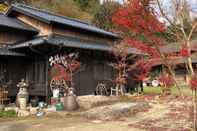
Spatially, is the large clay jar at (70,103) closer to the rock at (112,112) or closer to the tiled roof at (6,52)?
the rock at (112,112)

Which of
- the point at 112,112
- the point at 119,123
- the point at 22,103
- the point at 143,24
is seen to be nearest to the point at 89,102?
the point at 112,112

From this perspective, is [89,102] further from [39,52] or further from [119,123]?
[39,52]

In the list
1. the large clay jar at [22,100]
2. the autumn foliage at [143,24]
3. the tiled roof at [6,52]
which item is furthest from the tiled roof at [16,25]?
the autumn foliage at [143,24]

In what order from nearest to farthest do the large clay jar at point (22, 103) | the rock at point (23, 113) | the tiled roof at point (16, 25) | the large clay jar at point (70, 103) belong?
the rock at point (23, 113), the large clay jar at point (70, 103), the large clay jar at point (22, 103), the tiled roof at point (16, 25)

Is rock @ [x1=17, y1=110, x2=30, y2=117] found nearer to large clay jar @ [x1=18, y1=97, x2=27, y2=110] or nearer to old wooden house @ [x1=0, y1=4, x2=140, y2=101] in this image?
large clay jar @ [x1=18, y1=97, x2=27, y2=110]

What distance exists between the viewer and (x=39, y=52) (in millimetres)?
15688

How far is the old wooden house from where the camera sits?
15812 millimetres

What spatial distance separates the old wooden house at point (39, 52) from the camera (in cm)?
1581

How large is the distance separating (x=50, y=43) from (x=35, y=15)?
4644 millimetres

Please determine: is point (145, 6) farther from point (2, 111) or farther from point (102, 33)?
point (102, 33)

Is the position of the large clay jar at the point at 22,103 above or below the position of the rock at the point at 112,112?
above

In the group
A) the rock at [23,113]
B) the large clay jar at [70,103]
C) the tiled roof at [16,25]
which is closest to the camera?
the rock at [23,113]

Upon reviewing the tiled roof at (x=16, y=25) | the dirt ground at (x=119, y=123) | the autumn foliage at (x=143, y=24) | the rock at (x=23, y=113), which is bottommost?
the dirt ground at (x=119, y=123)

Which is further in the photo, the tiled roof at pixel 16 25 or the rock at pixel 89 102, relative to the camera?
the tiled roof at pixel 16 25
